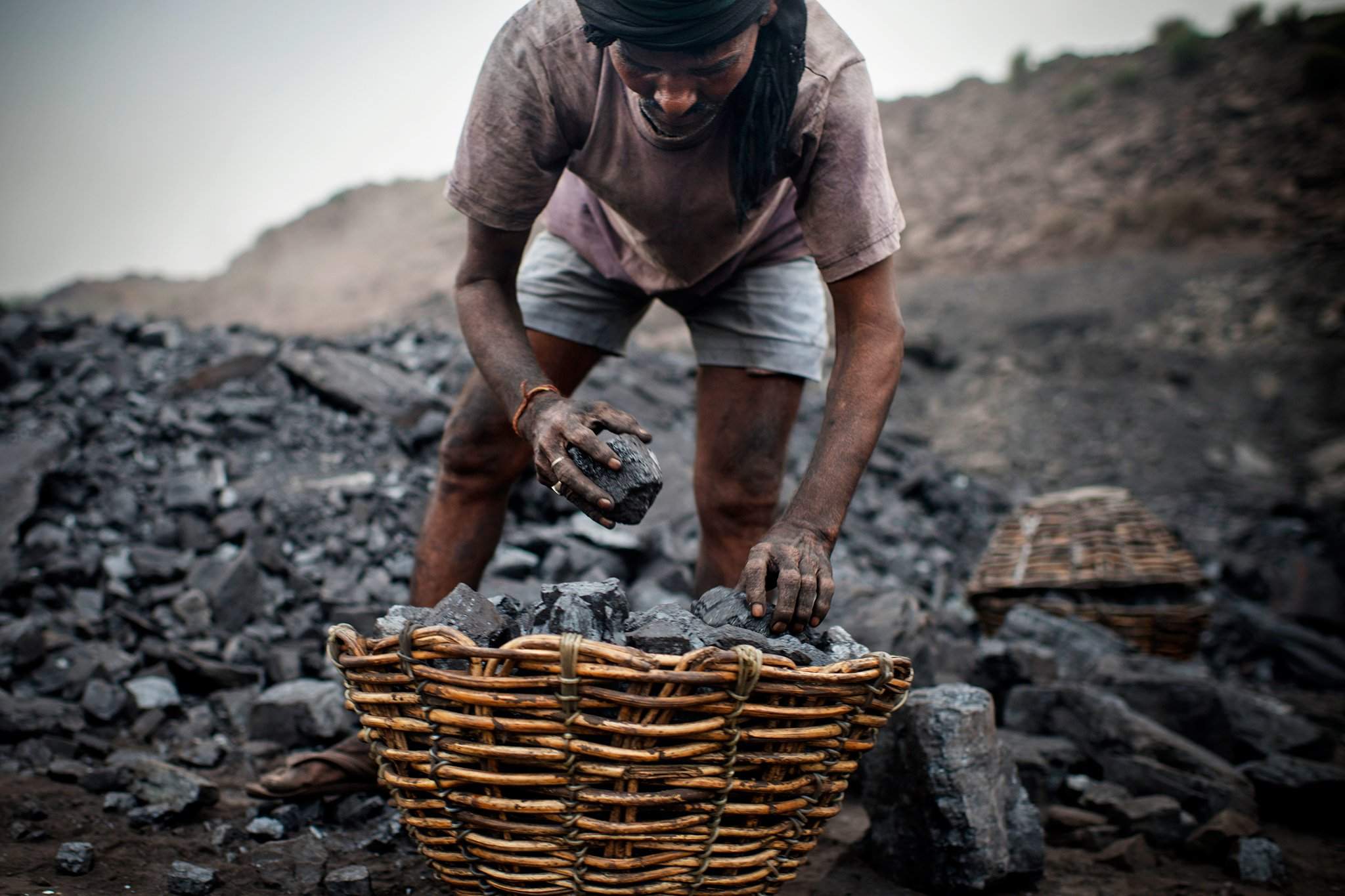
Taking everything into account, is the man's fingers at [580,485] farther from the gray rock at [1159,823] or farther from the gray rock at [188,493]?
the gray rock at [188,493]

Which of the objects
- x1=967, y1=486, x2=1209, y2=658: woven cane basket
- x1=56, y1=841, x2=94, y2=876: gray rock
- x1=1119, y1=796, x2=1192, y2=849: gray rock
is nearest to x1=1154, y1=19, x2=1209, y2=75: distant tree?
x1=967, y1=486, x2=1209, y2=658: woven cane basket

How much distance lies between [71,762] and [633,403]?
13.1 ft

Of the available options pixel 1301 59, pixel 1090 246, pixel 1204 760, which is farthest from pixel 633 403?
pixel 1301 59

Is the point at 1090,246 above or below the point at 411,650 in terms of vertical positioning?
above

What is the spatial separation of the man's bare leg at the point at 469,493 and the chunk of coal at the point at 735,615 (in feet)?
2.81

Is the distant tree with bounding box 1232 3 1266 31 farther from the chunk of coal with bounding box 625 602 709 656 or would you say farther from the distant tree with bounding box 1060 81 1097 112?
the chunk of coal with bounding box 625 602 709 656

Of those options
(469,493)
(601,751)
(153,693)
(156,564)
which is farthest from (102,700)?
(601,751)

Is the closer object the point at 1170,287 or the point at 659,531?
the point at 659,531

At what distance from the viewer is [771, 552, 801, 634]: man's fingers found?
1595 millimetres

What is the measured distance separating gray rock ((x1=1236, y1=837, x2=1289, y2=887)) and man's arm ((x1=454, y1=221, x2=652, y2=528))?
186cm

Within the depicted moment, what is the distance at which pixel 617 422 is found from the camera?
5.78 ft

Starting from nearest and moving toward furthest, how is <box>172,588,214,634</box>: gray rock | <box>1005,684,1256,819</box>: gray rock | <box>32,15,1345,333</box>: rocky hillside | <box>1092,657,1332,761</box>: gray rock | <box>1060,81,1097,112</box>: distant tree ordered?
<box>1005,684,1256,819</box>: gray rock → <box>1092,657,1332,761</box>: gray rock → <box>172,588,214,634</box>: gray rock → <box>32,15,1345,333</box>: rocky hillside → <box>1060,81,1097,112</box>: distant tree

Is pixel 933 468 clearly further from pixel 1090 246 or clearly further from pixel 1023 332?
pixel 1090 246

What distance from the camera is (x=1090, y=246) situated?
14211 millimetres
